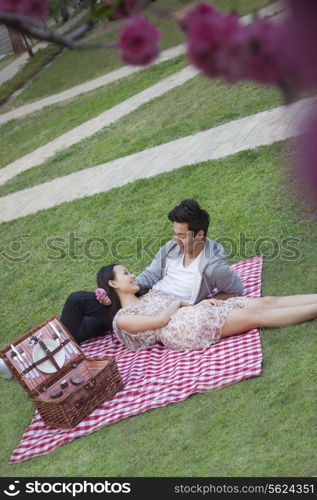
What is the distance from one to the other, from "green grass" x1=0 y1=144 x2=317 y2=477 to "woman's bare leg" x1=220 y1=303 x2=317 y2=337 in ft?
0.18

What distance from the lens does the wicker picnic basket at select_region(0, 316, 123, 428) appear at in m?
4.14

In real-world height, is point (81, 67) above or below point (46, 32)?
below

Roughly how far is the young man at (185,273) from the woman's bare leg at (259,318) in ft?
1.00

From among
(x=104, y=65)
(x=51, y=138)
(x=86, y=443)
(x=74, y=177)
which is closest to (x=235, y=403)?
(x=86, y=443)

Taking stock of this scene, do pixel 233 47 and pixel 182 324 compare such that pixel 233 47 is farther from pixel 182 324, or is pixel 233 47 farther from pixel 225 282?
pixel 225 282

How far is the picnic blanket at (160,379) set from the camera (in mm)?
4051

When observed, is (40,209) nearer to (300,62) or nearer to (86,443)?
(86,443)

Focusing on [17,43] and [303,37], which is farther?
[17,43]

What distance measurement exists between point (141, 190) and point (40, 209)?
1.28 metres

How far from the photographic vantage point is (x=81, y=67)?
A: 1570 cm

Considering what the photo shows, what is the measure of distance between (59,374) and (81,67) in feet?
40.0

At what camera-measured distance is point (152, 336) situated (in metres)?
4.65

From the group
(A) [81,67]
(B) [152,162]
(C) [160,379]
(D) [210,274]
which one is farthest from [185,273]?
(A) [81,67]

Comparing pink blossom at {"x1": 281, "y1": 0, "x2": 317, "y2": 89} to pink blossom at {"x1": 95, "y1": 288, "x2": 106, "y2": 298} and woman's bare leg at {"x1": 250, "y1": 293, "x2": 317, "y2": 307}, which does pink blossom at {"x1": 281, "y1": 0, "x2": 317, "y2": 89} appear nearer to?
woman's bare leg at {"x1": 250, "y1": 293, "x2": 317, "y2": 307}
